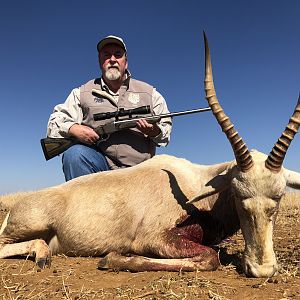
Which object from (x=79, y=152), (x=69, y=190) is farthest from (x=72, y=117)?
(x=69, y=190)

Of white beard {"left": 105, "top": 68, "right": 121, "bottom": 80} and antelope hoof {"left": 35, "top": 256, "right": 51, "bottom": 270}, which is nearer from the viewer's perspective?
antelope hoof {"left": 35, "top": 256, "right": 51, "bottom": 270}

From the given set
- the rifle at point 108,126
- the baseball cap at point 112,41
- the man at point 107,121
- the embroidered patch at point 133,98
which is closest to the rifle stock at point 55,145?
the rifle at point 108,126

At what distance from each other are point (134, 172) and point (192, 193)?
903 millimetres

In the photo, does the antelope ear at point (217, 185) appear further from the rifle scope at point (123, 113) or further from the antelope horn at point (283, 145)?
the rifle scope at point (123, 113)

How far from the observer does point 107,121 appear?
281 inches

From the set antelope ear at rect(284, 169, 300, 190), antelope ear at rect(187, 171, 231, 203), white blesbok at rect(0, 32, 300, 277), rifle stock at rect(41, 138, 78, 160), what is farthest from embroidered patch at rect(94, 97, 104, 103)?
antelope ear at rect(284, 169, 300, 190)

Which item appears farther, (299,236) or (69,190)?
(299,236)

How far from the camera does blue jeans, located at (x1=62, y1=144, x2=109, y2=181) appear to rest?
6766 mm

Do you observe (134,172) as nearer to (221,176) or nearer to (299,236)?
(221,176)

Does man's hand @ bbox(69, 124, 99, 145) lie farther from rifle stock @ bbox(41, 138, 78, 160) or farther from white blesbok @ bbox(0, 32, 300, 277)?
white blesbok @ bbox(0, 32, 300, 277)

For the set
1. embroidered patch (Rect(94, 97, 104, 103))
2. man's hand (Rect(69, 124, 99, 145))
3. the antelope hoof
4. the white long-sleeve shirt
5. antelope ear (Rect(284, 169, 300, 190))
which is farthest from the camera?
embroidered patch (Rect(94, 97, 104, 103))

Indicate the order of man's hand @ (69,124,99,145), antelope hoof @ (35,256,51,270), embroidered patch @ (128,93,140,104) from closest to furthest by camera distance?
1. antelope hoof @ (35,256,51,270)
2. man's hand @ (69,124,99,145)
3. embroidered patch @ (128,93,140,104)

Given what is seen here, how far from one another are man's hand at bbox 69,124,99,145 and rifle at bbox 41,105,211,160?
154 millimetres

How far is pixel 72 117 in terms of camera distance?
24.2ft
